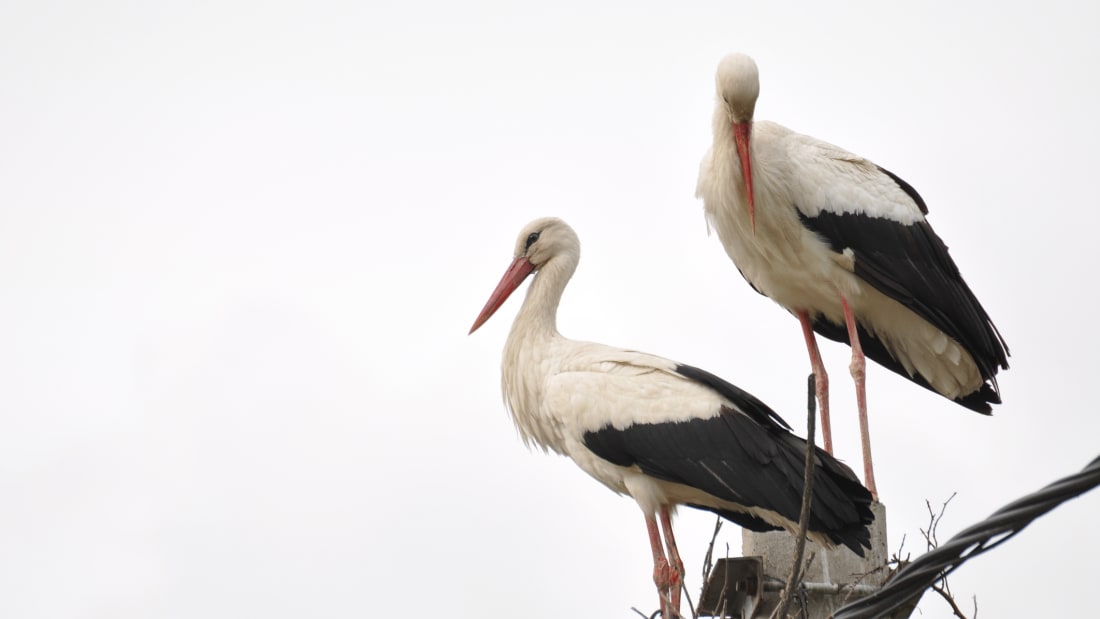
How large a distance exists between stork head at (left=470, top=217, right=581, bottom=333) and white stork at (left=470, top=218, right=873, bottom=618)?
30.3 inches

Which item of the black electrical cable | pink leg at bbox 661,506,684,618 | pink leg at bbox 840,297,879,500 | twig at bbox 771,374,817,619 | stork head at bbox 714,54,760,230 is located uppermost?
stork head at bbox 714,54,760,230

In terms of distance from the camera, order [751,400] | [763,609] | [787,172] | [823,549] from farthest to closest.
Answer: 1. [787,172]
2. [751,400]
3. [823,549]
4. [763,609]

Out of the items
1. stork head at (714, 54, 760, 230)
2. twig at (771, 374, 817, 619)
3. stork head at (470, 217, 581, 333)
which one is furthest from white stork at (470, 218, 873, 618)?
twig at (771, 374, 817, 619)

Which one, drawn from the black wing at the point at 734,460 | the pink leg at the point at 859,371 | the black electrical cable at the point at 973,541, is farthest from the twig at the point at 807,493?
the pink leg at the point at 859,371

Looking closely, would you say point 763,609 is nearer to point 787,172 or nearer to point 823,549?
point 823,549

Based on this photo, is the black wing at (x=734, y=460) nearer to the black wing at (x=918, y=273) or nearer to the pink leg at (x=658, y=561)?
the pink leg at (x=658, y=561)

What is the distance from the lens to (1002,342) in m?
7.95

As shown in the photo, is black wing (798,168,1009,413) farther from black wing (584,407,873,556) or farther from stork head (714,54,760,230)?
black wing (584,407,873,556)

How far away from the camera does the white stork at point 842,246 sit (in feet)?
25.2

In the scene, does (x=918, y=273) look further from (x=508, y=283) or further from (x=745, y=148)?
(x=508, y=283)

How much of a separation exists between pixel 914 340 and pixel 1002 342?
A: 1.48 feet

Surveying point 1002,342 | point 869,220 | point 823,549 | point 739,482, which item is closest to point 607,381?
point 739,482

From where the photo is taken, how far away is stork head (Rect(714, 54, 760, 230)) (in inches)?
286

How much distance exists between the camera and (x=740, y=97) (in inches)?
287
